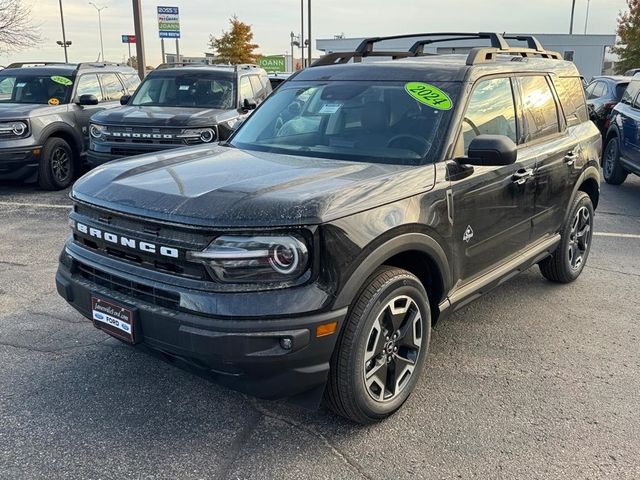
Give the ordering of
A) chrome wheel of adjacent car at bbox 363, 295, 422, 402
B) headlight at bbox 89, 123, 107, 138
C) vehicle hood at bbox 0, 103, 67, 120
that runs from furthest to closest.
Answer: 1. vehicle hood at bbox 0, 103, 67, 120
2. headlight at bbox 89, 123, 107, 138
3. chrome wheel of adjacent car at bbox 363, 295, 422, 402

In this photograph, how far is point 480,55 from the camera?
3908 millimetres

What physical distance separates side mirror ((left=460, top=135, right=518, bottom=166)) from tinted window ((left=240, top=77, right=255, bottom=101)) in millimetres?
6269

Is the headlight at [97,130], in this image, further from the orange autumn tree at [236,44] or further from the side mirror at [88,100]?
the orange autumn tree at [236,44]

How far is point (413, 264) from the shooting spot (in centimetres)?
337

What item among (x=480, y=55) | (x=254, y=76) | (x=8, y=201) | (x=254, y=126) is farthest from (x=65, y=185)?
(x=480, y=55)

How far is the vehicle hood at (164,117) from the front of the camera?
802 centimetres

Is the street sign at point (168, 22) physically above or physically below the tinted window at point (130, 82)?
above

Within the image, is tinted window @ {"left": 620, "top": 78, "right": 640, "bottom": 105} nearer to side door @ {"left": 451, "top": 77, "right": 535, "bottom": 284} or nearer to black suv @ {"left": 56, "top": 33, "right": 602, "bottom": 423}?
black suv @ {"left": 56, "top": 33, "right": 602, "bottom": 423}

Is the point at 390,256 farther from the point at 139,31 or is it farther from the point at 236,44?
the point at 236,44

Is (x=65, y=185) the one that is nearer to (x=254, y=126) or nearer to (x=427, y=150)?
(x=254, y=126)

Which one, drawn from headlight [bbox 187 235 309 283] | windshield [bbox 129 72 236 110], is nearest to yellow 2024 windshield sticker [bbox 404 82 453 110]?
headlight [bbox 187 235 309 283]

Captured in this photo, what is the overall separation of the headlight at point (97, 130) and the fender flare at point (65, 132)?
902 mm

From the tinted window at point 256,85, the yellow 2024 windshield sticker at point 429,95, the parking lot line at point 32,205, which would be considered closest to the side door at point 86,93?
the parking lot line at point 32,205

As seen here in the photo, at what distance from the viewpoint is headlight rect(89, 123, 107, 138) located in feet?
27.0
